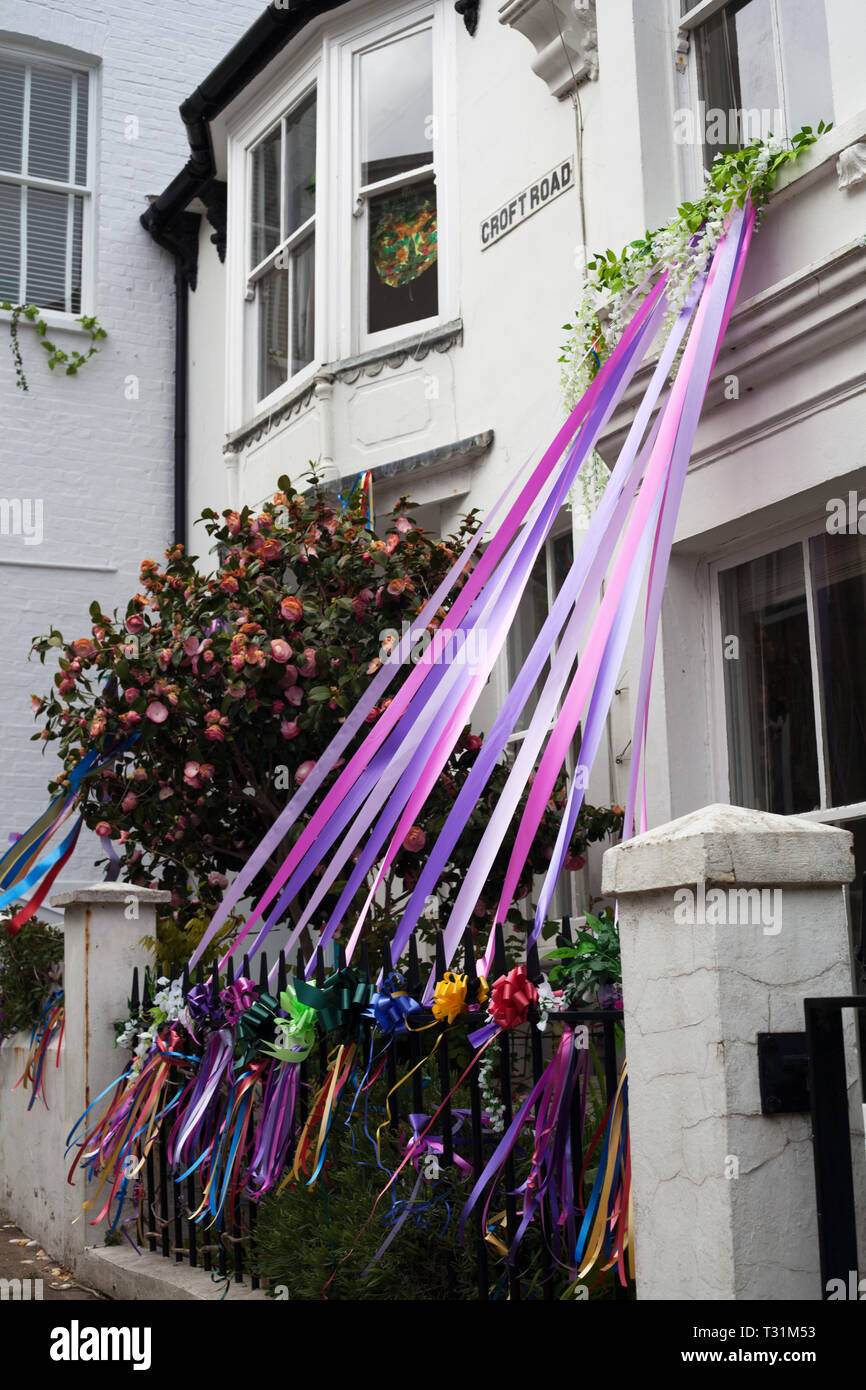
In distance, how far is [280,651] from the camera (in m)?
5.95

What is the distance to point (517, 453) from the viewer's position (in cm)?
700

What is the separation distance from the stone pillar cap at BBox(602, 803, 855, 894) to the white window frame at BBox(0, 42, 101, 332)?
8673mm

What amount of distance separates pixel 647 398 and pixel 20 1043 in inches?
184

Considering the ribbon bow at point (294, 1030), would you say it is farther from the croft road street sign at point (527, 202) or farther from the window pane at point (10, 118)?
the window pane at point (10, 118)

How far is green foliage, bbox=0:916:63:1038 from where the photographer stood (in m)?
7.09

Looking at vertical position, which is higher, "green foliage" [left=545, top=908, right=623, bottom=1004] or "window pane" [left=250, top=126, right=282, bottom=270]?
"window pane" [left=250, top=126, right=282, bottom=270]

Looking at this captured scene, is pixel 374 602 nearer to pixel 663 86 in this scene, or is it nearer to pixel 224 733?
pixel 224 733

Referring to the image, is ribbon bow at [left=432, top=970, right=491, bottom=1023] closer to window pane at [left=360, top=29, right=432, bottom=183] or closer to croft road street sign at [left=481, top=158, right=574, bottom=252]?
croft road street sign at [left=481, top=158, right=574, bottom=252]

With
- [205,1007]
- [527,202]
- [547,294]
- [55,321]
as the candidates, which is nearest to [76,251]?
[55,321]

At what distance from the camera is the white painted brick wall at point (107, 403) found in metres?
9.62

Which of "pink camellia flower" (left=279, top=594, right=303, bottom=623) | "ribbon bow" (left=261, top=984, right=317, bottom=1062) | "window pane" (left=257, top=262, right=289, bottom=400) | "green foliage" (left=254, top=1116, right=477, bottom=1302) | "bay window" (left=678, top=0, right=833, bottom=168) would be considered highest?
"window pane" (left=257, top=262, right=289, bottom=400)

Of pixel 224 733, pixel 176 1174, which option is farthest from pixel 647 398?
pixel 176 1174

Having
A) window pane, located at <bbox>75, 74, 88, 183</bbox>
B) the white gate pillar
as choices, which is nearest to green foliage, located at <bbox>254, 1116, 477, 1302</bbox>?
the white gate pillar
